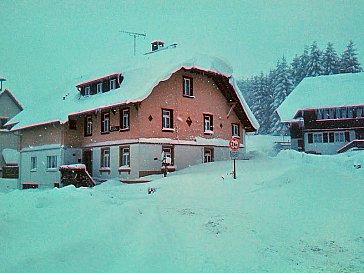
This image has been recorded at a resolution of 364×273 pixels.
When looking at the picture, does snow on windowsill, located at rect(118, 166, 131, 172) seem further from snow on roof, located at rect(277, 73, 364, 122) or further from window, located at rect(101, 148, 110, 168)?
snow on roof, located at rect(277, 73, 364, 122)

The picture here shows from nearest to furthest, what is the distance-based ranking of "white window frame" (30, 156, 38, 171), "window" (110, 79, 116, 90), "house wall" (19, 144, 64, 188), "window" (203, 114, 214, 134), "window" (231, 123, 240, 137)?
"window" (110, 79, 116, 90), "window" (203, 114, 214, 134), "house wall" (19, 144, 64, 188), "window" (231, 123, 240, 137), "white window frame" (30, 156, 38, 171)

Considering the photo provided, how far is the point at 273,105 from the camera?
11016 millimetres

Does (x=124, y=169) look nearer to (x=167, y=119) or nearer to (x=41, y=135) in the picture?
(x=167, y=119)

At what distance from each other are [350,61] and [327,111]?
4.31 meters

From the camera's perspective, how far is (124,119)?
16.1 meters

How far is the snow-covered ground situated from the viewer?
4395 millimetres

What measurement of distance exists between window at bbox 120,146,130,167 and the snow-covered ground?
24.8ft

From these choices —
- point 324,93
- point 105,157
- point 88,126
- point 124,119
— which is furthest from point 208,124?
point 324,93

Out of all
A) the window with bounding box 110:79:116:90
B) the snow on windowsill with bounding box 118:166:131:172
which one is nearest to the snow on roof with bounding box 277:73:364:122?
the snow on windowsill with bounding box 118:166:131:172

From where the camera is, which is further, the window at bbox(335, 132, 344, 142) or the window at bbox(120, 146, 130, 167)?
the window at bbox(120, 146, 130, 167)

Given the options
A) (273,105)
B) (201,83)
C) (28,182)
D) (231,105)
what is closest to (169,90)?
(201,83)

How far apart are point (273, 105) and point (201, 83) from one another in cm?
695

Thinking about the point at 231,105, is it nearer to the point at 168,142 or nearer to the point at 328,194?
the point at 168,142

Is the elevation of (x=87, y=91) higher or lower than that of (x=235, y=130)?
higher
